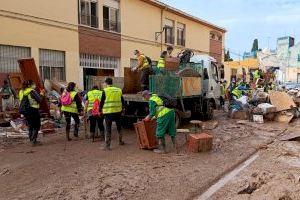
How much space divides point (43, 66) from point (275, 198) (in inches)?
548

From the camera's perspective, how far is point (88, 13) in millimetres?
20156

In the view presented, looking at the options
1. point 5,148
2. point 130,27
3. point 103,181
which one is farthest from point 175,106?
point 130,27

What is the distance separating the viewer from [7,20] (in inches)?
606

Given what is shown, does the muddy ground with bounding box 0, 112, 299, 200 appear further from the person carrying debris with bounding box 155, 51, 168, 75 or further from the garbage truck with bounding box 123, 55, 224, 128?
the person carrying debris with bounding box 155, 51, 168, 75

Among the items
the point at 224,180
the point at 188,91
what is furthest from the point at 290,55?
the point at 224,180

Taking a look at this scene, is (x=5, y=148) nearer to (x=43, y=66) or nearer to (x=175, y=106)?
(x=175, y=106)

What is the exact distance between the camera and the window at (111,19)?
21.3m

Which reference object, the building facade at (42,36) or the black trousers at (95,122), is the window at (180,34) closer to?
the building facade at (42,36)

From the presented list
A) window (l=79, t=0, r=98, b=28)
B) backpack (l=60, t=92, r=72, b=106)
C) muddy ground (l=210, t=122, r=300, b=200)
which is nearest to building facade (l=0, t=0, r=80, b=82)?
window (l=79, t=0, r=98, b=28)

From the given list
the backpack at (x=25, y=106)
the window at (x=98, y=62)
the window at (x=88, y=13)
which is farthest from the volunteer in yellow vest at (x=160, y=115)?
the window at (x=88, y=13)

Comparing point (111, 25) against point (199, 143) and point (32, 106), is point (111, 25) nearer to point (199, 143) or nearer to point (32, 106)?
point (32, 106)

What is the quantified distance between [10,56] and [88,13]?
587 cm

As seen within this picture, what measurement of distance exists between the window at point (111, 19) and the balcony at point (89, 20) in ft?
2.50

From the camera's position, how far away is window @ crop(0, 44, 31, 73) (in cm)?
1530
